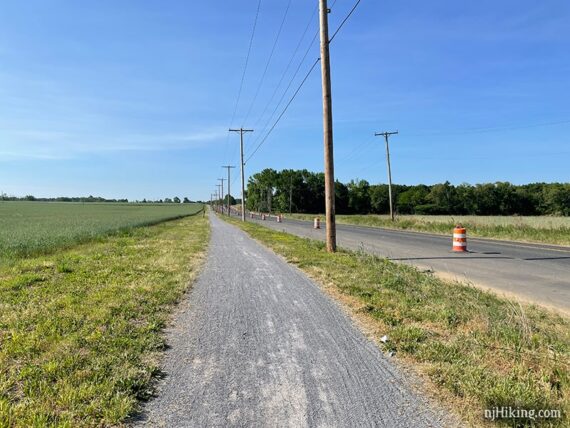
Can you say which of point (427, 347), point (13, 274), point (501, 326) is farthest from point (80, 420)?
point (13, 274)

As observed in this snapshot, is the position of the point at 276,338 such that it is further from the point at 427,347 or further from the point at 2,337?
the point at 2,337

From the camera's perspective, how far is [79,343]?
4262 mm

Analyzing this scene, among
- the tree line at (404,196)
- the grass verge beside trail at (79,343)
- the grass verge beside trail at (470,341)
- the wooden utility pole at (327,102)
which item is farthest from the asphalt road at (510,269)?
the tree line at (404,196)

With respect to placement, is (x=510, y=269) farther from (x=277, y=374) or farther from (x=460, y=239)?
(x=277, y=374)

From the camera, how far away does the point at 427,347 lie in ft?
14.0

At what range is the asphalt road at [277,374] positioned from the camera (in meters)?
2.95

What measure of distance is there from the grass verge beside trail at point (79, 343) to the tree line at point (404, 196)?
97.5m

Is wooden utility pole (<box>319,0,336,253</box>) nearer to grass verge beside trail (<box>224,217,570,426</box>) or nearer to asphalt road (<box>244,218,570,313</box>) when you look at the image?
asphalt road (<box>244,218,570,313</box>)

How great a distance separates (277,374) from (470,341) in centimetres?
224

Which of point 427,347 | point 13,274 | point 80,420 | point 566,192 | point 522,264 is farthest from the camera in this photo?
point 566,192

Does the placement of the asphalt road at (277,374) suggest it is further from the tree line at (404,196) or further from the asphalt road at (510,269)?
the tree line at (404,196)

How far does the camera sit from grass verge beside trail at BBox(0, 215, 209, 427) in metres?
2.95

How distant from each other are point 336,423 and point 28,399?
2.33 meters

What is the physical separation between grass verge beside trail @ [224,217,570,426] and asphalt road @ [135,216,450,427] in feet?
1.04
